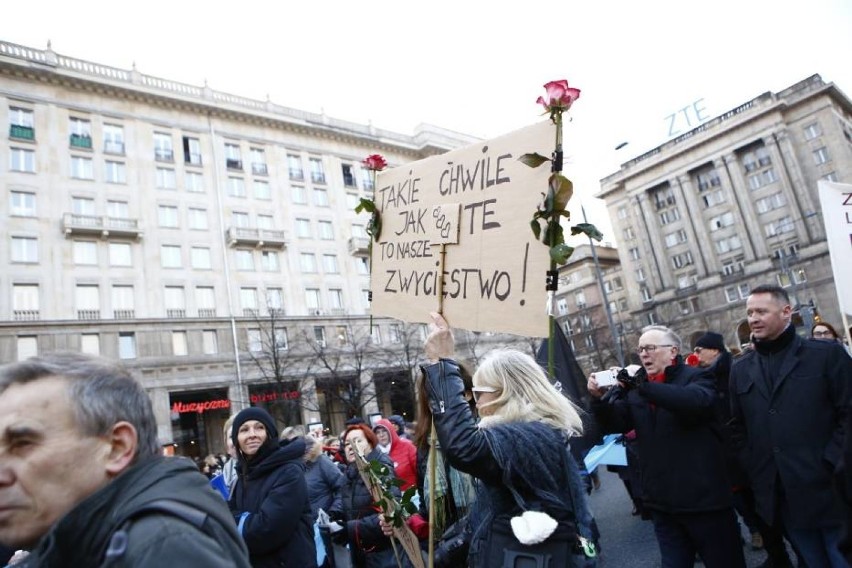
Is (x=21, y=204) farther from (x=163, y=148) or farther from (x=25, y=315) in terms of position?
(x=163, y=148)

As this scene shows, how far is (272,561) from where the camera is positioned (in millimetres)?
3438

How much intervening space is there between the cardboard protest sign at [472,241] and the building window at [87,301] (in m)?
30.7

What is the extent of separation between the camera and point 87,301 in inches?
1136

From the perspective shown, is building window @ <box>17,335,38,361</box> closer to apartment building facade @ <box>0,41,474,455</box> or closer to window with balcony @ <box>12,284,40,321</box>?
apartment building facade @ <box>0,41,474,455</box>

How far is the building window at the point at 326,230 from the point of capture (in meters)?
39.0

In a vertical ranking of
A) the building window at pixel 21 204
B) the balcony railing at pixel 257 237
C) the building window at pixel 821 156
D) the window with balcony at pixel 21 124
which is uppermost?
the window with balcony at pixel 21 124

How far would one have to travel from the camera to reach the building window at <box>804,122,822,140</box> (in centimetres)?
5361

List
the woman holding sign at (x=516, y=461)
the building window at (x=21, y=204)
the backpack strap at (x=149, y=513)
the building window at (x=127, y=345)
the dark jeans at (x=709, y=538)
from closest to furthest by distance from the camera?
the backpack strap at (x=149, y=513) < the woman holding sign at (x=516, y=461) < the dark jeans at (x=709, y=538) < the building window at (x=21, y=204) < the building window at (x=127, y=345)

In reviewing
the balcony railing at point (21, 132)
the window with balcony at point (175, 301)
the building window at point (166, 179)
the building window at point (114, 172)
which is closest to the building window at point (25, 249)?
the building window at point (114, 172)

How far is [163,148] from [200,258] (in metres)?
8.08

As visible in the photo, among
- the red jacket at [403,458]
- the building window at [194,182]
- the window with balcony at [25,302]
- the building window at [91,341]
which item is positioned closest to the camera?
the red jacket at [403,458]

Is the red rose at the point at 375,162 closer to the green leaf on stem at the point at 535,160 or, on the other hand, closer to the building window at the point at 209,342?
the green leaf on stem at the point at 535,160

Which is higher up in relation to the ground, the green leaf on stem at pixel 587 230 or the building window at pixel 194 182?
the building window at pixel 194 182

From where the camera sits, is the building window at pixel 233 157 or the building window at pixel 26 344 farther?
the building window at pixel 233 157
